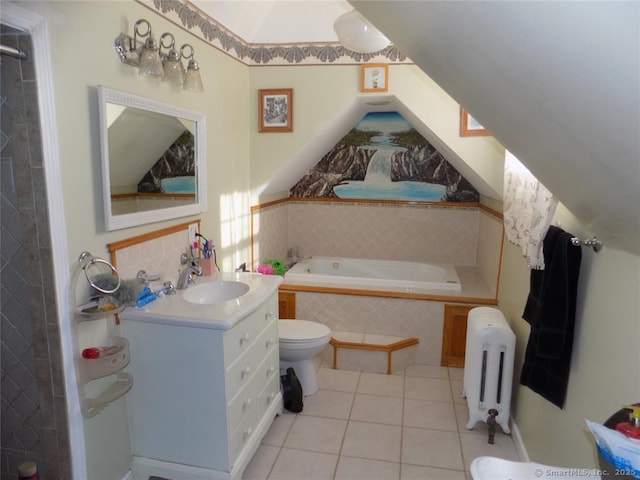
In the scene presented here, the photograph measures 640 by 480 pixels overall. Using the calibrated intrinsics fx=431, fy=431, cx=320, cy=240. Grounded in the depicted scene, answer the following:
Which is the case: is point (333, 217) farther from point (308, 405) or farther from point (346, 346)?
point (308, 405)

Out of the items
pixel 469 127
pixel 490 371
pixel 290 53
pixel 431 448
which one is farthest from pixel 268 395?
pixel 290 53

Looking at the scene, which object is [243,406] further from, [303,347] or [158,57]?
[158,57]

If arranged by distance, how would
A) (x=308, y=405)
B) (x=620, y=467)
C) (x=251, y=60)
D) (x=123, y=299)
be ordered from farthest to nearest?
(x=251, y=60)
(x=308, y=405)
(x=123, y=299)
(x=620, y=467)

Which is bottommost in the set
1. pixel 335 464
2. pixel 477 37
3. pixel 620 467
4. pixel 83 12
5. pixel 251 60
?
pixel 335 464

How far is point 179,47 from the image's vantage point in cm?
239

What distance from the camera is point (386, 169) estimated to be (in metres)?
4.48

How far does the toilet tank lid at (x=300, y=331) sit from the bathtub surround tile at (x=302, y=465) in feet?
2.22

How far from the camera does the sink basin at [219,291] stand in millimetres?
2422

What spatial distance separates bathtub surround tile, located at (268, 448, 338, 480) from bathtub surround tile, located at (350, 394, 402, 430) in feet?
1.45

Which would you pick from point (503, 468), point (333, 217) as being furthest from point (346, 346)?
point (503, 468)

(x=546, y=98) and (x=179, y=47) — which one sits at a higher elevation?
(x=179, y=47)

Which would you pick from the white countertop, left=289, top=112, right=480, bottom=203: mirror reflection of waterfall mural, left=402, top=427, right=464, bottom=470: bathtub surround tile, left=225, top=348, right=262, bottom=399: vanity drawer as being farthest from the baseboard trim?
left=289, top=112, right=480, bottom=203: mirror reflection of waterfall mural

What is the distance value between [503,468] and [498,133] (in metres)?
1.08

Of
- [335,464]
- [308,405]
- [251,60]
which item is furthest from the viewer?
[251,60]
